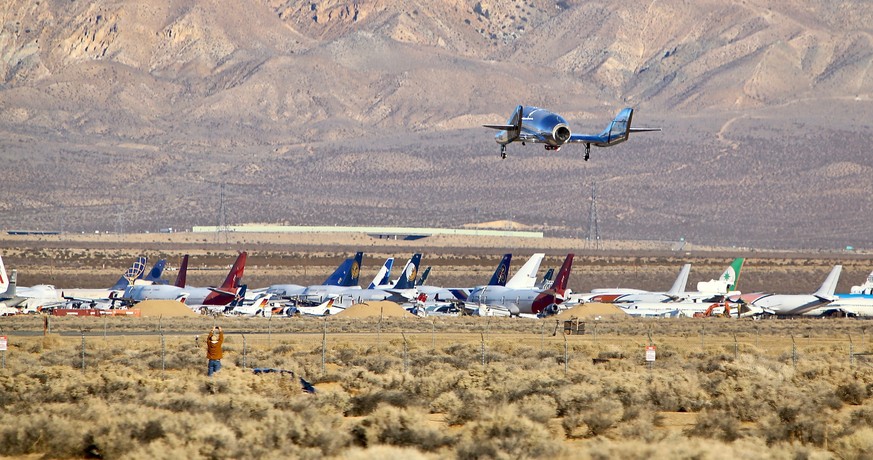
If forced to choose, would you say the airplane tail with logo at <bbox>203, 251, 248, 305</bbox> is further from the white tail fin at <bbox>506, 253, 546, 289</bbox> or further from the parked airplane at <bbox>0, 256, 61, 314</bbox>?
the white tail fin at <bbox>506, 253, 546, 289</bbox>

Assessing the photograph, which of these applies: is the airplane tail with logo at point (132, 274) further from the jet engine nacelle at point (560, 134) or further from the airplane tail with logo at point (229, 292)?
the jet engine nacelle at point (560, 134)

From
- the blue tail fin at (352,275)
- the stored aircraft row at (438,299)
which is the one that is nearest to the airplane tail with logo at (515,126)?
the stored aircraft row at (438,299)

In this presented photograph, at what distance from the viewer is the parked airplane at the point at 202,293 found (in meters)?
88.1

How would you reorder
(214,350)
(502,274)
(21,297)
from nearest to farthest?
(214,350) < (21,297) < (502,274)

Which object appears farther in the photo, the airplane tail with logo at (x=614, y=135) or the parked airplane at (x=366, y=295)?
the parked airplane at (x=366, y=295)

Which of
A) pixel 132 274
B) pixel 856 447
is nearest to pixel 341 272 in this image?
pixel 132 274

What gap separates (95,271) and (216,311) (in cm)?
6022

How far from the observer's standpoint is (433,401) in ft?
114

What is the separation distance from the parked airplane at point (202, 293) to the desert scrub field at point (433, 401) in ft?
90.6

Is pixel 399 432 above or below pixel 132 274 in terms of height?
below

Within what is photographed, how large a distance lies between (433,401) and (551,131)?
16.1m

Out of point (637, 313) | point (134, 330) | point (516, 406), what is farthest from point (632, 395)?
point (637, 313)

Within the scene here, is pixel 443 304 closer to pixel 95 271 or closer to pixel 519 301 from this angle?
pixel 519 301

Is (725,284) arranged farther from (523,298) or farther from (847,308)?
(523,298)
